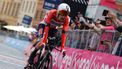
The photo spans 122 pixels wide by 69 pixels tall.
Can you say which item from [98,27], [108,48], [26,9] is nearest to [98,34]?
[98,27]

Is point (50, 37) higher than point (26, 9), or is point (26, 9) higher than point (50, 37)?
point (50, 37)

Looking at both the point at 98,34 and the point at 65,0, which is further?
the point at 65,0

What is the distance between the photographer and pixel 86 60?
51.7ft

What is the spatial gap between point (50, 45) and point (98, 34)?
10.5 ft

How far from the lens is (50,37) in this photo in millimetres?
13531

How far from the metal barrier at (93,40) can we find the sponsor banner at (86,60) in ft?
0.95

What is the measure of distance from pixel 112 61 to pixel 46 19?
7.08ft

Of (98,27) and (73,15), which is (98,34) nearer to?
(98,27)

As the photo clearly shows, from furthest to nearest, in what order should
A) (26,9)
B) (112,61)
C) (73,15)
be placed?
(26,9) → (73,15) → (112,61)

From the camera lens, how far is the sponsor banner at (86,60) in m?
13.0

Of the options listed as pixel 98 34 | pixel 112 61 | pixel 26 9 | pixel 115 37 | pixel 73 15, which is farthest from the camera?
pixel 26 9

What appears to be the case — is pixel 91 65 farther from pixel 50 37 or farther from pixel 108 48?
pixel 50 37

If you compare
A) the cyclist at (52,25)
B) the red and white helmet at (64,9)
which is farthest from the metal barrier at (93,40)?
the red and white helmet at (64,9)

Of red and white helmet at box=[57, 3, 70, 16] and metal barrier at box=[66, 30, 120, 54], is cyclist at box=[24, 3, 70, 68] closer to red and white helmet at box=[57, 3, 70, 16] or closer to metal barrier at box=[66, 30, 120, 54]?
red and white helmet at box=[57, 3, 70, 16]
